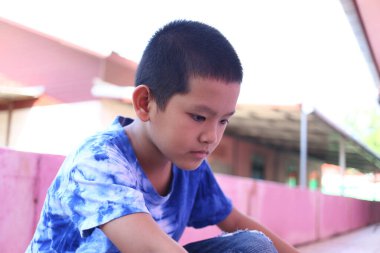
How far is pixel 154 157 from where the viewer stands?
1345 mm

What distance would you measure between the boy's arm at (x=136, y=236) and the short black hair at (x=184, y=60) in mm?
355

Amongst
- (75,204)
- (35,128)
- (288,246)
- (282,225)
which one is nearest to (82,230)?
(75,204)

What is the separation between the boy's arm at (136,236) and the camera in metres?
1.03

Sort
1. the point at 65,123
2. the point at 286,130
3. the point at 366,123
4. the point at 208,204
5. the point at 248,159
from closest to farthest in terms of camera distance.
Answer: the point at 208,204 < the point at 65,123 < the point at 286,130 < the point at 248,159 < the point at 366,123

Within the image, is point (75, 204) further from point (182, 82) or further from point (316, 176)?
point (316, 176)

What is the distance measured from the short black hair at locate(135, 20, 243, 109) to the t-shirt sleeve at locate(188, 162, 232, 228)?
1.55 feet

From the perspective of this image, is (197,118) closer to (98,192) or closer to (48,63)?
(98,192)

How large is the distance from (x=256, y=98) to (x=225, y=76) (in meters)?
5.94

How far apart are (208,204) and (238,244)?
285mm

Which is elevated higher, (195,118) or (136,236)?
(195,118)

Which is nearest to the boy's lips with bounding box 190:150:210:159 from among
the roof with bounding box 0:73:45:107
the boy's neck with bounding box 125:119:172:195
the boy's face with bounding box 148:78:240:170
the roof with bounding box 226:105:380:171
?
the boy's face with bounding box 148:78:240:170

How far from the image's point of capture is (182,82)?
123cm

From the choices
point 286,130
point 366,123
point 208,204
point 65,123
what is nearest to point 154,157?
point 208,204

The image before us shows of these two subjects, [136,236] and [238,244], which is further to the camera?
[238,244]
